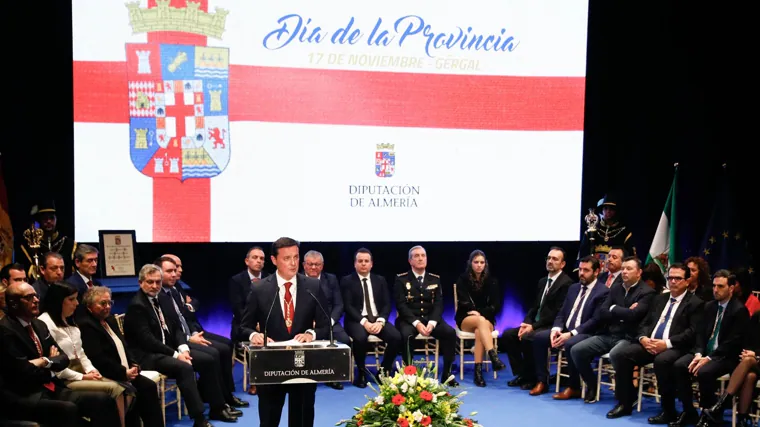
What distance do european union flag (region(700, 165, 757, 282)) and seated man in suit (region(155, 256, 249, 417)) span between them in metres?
4.94

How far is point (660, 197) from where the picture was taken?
378 inches

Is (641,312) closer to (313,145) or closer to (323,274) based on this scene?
(323,274)

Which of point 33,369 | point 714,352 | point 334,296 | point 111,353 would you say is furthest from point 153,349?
point 714,352

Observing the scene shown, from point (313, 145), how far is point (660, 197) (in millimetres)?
4047

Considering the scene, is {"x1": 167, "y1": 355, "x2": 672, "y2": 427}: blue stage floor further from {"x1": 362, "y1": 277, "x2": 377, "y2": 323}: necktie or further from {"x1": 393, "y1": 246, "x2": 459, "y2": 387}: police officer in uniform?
{"x1": 362, "y1": 277, "x2": 377, "y2": 323}: necktie

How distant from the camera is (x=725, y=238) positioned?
862 cm

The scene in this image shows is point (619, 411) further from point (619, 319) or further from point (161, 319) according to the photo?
point (161, 319)

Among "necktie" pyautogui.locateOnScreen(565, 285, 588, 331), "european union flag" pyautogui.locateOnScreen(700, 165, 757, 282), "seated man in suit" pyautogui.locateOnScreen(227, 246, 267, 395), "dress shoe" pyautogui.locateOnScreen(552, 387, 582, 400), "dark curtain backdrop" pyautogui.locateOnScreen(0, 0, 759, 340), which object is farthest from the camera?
"dark curtain backdrop" pyautogui.locateOnScreen(0, 0, 759, 340)

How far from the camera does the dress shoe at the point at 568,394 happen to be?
7367mm

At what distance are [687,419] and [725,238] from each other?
2.74 meters

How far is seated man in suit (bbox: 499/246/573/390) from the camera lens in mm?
7828

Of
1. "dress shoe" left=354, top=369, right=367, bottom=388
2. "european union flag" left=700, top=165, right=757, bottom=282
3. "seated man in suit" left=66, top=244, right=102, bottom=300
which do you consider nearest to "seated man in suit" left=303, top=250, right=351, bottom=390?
"dress shoe" left=354, top=369, right=367, bottom=388

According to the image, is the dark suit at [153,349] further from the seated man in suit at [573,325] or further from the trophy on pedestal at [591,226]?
the trophy on pedestal at [591,226]

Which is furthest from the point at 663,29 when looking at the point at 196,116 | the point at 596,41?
the point at 196,116
